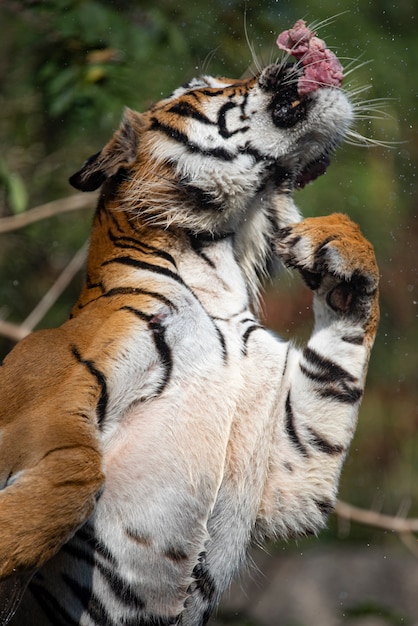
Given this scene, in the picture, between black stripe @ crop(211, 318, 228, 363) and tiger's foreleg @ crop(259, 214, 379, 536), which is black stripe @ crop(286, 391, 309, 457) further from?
black stripe @ crop(211, 318, 228, 363)

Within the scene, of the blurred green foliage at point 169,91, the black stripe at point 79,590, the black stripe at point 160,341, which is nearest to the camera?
the black stripe at point 79,590

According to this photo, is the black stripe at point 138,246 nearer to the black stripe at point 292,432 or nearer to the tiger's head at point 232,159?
the tiger's head at point 232,159

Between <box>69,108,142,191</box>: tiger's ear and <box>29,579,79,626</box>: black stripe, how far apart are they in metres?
1.26

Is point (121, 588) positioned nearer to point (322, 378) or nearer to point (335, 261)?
point (322, 378)

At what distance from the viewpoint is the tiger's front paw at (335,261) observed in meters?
2.76

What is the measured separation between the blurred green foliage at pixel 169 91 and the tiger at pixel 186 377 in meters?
1.73

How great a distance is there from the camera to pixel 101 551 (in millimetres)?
2520

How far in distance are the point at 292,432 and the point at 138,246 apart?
0.76 metres

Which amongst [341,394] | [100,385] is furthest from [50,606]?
[341,394]

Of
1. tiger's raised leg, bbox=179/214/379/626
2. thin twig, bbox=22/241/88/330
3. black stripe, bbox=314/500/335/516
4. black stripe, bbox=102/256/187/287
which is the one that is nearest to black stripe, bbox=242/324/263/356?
tiger's raised leg, bbox=179/214/379/626

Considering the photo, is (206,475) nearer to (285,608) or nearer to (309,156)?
(309,156)

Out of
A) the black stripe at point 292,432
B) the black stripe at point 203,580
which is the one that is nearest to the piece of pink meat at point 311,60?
the black stripe at point 292,432

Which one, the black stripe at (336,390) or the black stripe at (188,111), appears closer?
the black stripe at (336,390)

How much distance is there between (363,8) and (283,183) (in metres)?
3.71
